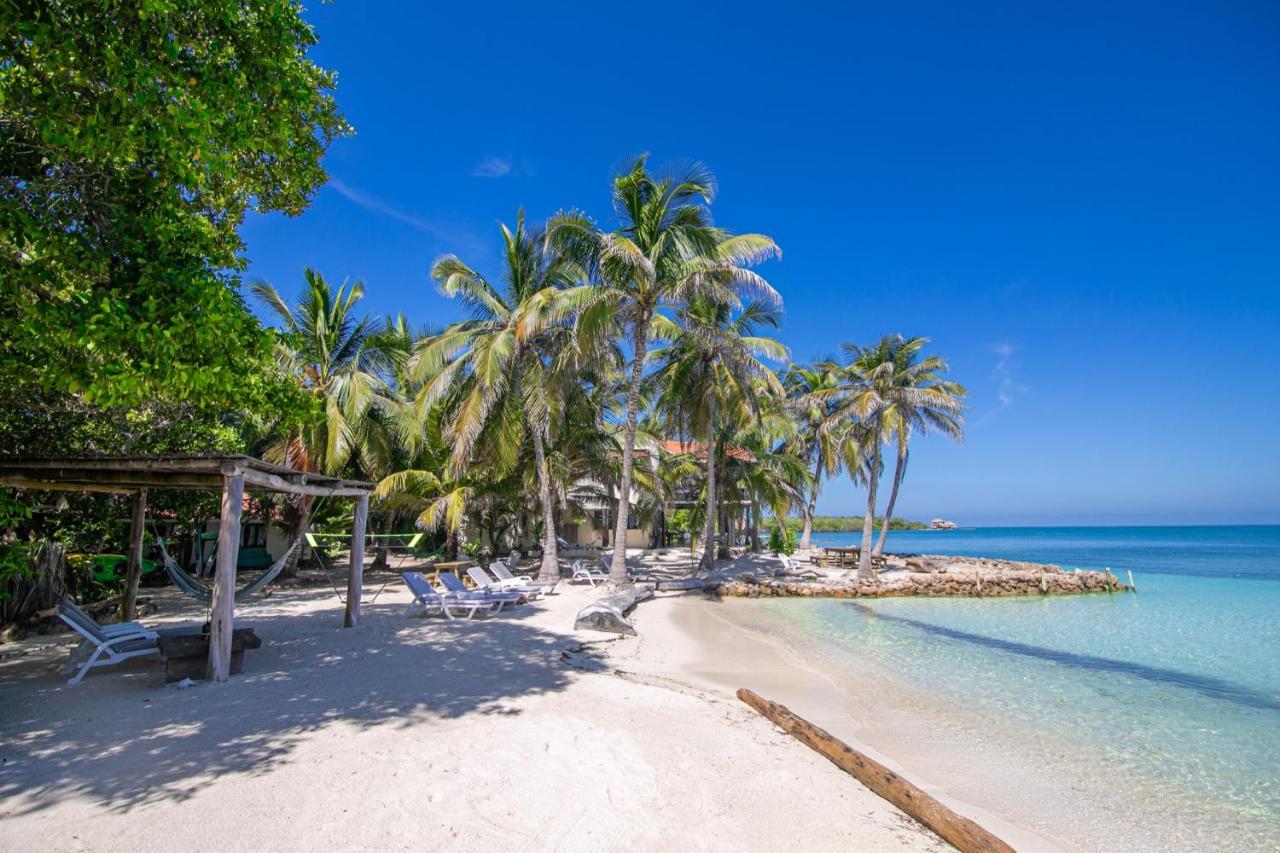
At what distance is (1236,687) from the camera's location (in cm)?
937

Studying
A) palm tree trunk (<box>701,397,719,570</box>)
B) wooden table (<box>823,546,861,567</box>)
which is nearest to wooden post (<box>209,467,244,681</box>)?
palm tree trunk (<box>701,397,719,570</box>)

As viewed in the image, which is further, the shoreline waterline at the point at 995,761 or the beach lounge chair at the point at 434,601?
the beach lounge chair at the point at 434,601

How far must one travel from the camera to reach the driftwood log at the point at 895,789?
379cm

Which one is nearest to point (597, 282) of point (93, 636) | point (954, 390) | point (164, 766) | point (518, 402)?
point (518, 402)

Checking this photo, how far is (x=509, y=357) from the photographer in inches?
647

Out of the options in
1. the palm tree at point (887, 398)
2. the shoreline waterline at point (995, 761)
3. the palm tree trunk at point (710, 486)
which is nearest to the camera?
the shoreline waterline at point (995, 761)

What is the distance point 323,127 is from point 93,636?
612cm

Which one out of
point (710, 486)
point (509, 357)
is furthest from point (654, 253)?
point (710, 486)

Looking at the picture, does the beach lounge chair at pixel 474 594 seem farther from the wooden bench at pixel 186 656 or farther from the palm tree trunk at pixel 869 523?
the palm tree trunk at pixel 869 523

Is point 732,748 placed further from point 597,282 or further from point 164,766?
point 597,282

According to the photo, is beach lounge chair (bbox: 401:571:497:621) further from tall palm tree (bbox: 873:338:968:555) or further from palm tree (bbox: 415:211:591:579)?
tall palm tree (bbox: 873:338:968:555)

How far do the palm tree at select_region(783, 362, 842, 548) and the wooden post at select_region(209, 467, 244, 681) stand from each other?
23.8 m

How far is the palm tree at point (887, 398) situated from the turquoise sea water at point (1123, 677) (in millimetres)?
6099

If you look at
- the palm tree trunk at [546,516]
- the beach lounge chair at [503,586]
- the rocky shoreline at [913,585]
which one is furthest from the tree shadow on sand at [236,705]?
the rocky shoreline at [913,585]
